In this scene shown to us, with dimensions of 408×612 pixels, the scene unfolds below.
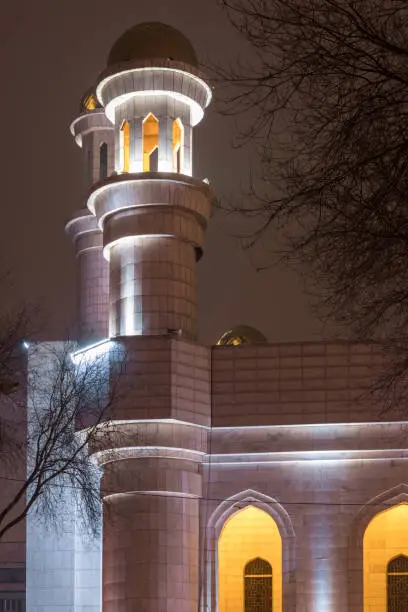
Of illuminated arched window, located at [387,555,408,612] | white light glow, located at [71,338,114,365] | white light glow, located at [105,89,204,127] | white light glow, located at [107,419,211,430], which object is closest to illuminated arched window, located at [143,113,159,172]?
white light glow, located at [105,89,204,127]

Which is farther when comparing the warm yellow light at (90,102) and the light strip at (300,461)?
the warm yellow light at (90,102)

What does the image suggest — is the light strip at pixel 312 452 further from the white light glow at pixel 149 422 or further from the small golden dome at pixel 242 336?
the small golden dome at pixel 242 336

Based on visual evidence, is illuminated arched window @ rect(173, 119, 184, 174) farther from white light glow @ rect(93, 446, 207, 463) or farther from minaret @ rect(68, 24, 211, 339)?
white light glow @ rect(93, 446, 207, 463)

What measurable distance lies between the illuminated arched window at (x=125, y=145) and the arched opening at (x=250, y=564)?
30.3 feet

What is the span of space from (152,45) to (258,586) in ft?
46.3

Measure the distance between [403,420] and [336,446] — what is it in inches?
69.8

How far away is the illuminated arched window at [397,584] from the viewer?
35.7 metres

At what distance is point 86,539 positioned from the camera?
3922cm

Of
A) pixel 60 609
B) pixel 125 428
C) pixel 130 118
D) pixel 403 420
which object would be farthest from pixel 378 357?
pixel 60 609

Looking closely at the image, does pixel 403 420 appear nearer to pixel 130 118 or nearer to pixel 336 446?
pixel 336 446

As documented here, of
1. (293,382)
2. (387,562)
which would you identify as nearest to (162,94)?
(293,382)

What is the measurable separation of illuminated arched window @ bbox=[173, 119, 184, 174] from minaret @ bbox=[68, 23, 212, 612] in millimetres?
25

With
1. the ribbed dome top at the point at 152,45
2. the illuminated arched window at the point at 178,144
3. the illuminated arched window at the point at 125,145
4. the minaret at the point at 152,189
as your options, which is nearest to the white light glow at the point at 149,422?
the minaret at the point at 152,189

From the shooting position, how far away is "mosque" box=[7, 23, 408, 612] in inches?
1339
